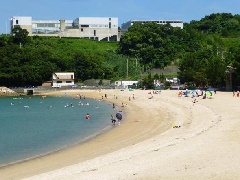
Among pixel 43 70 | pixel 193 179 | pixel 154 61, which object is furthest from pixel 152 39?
pixel 193 179

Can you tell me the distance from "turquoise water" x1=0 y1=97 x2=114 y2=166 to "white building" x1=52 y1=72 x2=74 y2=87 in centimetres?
2550

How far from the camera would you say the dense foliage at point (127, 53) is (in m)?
71.9

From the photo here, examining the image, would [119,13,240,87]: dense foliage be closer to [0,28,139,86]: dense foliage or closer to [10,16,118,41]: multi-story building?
[0,28,139,86]: dense foliage

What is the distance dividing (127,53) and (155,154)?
243ft

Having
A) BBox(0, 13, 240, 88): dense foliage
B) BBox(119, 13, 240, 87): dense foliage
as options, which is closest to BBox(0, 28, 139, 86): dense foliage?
BBox(0, 13, 240, 88): dense foliage

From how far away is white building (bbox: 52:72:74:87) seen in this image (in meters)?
72.3

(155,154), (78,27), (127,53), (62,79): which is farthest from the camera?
(78,27)

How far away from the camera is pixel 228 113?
2872 cm

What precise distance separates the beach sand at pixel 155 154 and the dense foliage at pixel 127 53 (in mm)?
30740

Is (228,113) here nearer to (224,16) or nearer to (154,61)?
(154,61)

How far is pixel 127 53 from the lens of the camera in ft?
294

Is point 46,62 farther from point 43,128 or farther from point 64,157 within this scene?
point 64,157

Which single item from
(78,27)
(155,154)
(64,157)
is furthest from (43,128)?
(78,27)

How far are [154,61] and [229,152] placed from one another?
227 ft
